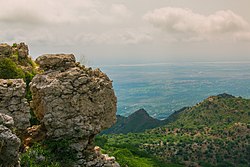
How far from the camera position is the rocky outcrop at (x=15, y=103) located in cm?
1587

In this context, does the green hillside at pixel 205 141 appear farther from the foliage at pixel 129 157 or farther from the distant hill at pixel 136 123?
the distant hill at pixel 136 123

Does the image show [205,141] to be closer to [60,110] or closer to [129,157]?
[129,157]

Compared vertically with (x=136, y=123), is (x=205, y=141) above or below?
above

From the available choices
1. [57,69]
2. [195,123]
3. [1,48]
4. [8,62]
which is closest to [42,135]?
[57,69]

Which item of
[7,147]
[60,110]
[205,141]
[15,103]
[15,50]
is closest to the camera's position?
[7,147]

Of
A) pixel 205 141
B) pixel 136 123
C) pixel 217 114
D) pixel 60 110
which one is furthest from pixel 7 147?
pixel 136 123

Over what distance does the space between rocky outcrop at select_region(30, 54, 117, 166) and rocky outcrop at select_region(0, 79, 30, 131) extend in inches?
55.8

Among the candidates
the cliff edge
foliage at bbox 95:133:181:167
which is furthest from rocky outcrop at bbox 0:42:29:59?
foliage at bbox 95:133:181:167

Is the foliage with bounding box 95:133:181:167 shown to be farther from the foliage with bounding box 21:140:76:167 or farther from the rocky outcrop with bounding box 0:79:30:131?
the rocky outcrop with bounding box 0:79:30:131

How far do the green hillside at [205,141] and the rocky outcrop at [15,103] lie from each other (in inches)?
1482

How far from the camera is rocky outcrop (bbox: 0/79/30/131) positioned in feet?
52.1

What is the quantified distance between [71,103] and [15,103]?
308 centimetres

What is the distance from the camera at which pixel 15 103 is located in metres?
16.0

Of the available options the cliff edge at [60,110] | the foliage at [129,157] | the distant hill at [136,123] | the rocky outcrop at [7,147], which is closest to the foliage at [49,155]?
the cliff edge at [60,110]
